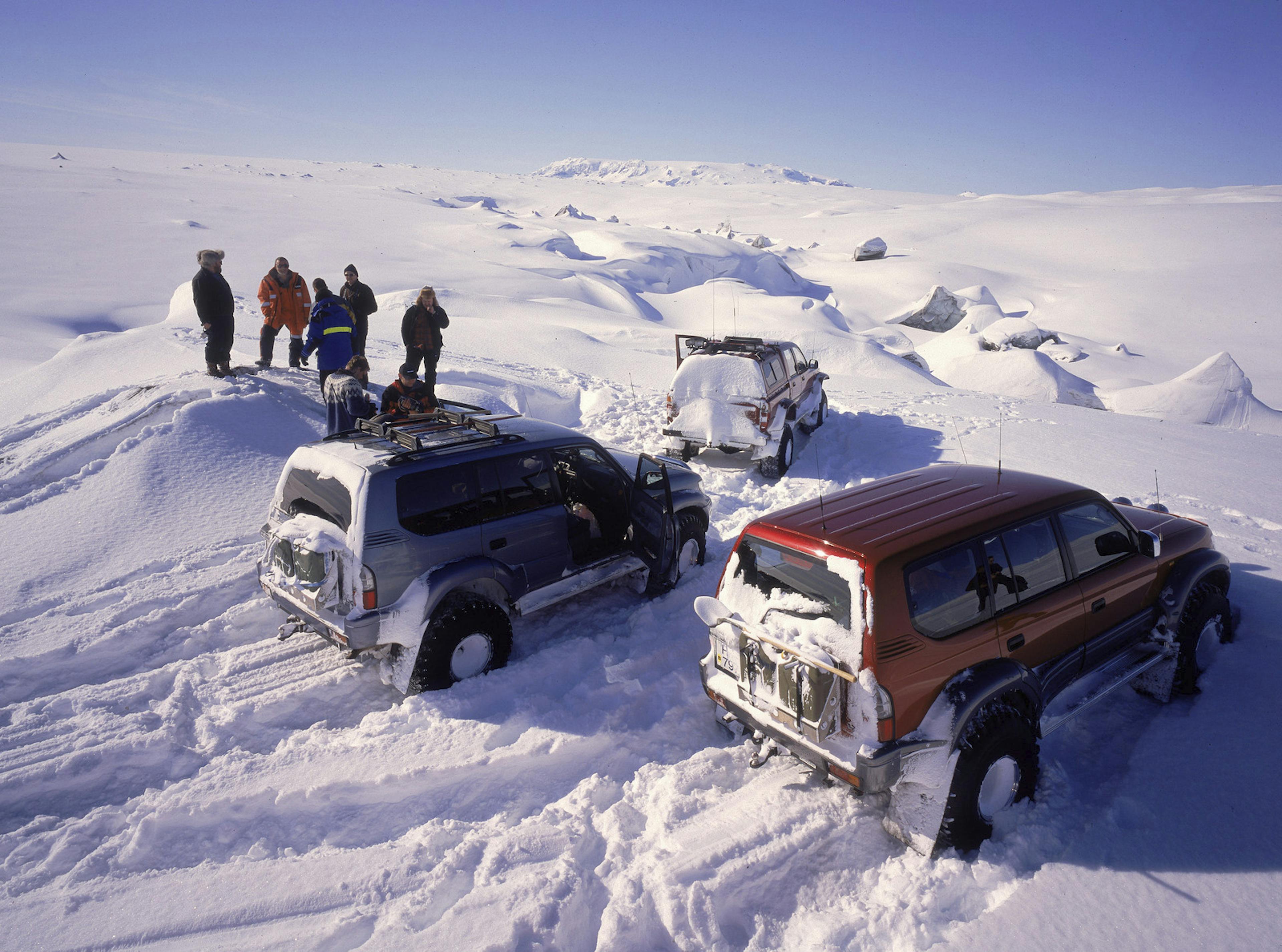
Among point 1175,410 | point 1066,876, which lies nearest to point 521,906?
point 1066,876

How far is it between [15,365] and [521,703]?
15351mm

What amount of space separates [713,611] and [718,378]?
5.53 metres

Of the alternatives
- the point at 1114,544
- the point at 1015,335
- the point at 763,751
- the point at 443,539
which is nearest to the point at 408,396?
the point at 443,539

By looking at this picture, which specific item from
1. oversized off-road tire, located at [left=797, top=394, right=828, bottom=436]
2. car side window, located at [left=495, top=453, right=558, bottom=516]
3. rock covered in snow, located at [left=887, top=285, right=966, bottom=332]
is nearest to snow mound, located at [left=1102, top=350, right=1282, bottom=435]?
oversized off-road tire, located at [left=797, top=394, right=828, bottom=436]

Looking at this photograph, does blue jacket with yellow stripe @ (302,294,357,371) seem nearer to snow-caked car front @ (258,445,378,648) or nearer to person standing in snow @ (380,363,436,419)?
Result: person standing in snow @ (380,363,436,419)

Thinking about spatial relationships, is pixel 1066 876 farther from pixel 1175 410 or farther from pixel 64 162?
pixel 64 162

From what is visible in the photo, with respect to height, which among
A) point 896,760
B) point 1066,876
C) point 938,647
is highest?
point 938,647

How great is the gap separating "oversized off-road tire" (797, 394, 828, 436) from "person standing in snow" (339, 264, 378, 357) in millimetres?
6072

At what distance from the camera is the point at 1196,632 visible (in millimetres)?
4500

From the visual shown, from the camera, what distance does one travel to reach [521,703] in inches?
186

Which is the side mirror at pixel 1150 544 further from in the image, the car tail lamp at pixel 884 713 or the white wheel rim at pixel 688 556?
the white wheel rim at pixel 688 556

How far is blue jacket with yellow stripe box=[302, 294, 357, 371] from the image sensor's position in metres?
8.37

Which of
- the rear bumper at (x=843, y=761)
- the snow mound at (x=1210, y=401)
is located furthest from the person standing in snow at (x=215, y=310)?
the snow mound at (x=1210, y=401)

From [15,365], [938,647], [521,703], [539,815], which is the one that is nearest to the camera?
[938,647]
